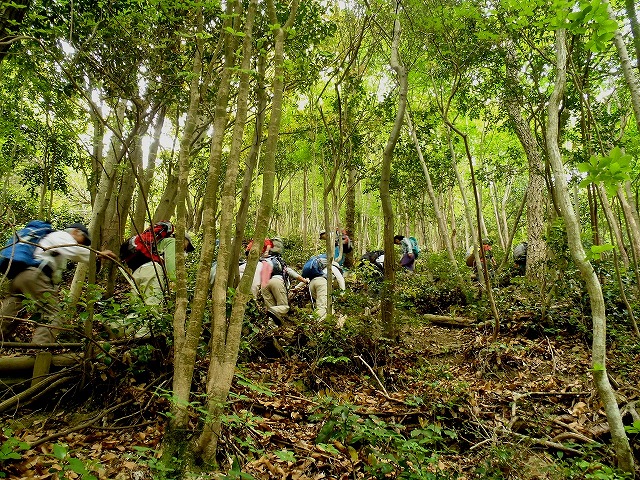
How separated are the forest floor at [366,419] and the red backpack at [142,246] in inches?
75.4

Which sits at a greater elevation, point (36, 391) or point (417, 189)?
point (417, 189)

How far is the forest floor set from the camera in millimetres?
3057

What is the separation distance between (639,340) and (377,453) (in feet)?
15.9

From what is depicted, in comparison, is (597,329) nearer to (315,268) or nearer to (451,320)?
(315,268)

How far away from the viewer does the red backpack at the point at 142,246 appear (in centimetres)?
533

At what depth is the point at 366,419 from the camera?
353 cm

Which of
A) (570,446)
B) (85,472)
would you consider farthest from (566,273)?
(85,472)

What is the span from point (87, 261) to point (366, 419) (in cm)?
381

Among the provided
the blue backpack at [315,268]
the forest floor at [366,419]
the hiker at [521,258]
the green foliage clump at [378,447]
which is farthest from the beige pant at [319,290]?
the hiker at [521,258]

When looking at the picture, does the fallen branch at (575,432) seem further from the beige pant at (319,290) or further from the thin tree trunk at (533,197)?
the thin tree trunk at (533,197)

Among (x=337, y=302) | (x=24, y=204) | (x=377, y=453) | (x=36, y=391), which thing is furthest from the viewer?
(x=24, y=204)

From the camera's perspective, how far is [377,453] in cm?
333

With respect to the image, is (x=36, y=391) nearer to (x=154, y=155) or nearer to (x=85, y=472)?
(x=85, y=472)

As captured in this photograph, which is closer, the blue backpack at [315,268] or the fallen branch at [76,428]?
the fallen branch at [76,428]
